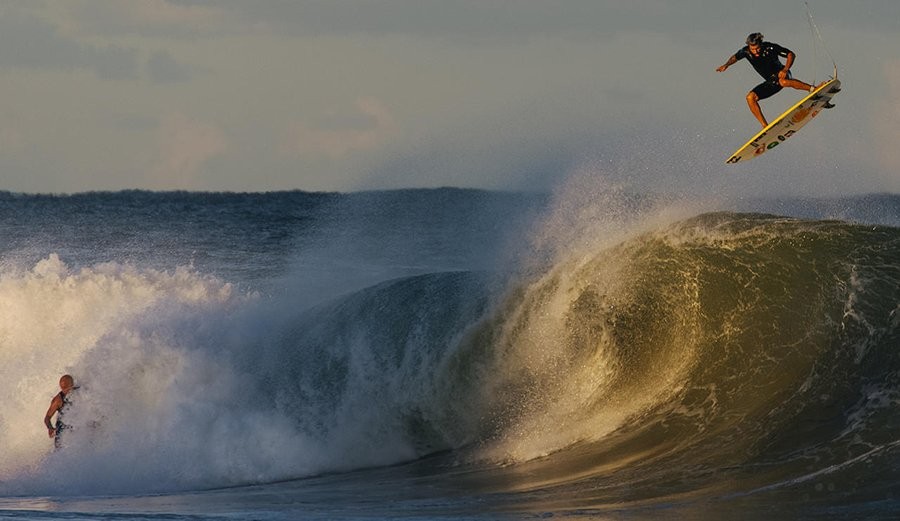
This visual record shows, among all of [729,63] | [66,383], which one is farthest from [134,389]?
[729,63]

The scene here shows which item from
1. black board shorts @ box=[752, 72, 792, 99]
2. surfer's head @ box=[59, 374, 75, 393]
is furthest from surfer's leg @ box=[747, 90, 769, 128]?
surfer's head @ box=[59, 374, 75, 393]

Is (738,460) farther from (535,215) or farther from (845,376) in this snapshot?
(535,215)

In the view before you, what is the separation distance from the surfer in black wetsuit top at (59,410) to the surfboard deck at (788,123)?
7.65 meters

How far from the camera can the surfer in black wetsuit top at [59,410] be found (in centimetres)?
1389

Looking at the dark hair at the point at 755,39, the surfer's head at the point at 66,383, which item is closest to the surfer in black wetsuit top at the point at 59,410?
the surfer's head at the point at 66,383

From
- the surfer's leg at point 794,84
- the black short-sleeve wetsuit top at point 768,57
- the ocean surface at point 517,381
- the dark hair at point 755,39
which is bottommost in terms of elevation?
the ocean surface at point 517,381

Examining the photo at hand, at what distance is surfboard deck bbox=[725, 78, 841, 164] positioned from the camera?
12.8m

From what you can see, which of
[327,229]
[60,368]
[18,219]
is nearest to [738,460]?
[60,368]

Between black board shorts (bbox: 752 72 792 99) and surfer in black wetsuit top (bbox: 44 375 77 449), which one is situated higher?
black board shorts (bbox: 752 72 792 99)

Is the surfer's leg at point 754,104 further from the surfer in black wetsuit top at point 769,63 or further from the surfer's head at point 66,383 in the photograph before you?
the surfer's head at point 66,383

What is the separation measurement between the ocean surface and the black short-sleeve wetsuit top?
5.16 feet

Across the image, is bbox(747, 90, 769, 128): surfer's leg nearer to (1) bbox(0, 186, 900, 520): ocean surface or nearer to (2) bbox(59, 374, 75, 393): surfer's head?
(1) bbox(0, 186, 900, 520): ocean surface

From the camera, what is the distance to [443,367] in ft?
44.8

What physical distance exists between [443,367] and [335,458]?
1.49m
